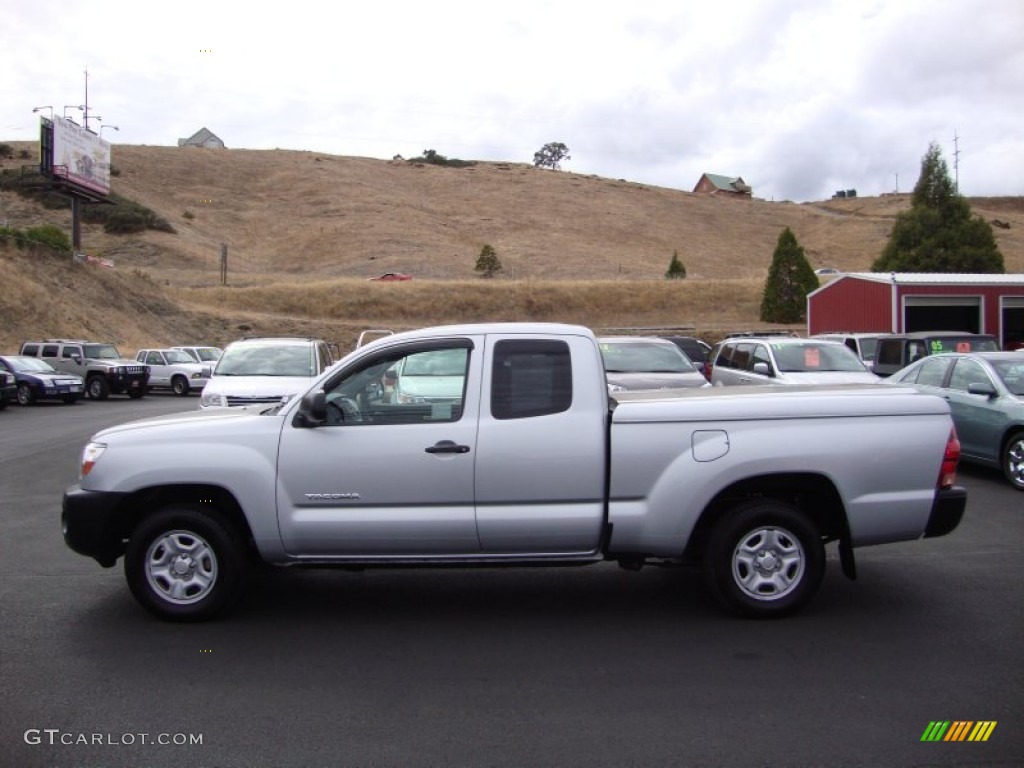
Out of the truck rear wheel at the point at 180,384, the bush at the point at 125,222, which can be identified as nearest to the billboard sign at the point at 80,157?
the truck rear wheel at the point at 180,384

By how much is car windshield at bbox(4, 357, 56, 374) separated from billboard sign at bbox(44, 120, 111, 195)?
19115mm

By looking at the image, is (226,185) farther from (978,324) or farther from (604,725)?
(604,725)

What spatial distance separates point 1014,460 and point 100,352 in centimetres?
2583

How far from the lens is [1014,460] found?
33.7 ft

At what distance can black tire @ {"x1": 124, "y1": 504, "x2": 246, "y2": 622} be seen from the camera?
18.7 feet

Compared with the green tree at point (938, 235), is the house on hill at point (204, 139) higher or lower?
higher

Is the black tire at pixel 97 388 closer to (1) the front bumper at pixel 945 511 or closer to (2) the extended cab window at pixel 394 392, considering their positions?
(2) the extended cab window at pixel 394 392

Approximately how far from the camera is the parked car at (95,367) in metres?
26.9

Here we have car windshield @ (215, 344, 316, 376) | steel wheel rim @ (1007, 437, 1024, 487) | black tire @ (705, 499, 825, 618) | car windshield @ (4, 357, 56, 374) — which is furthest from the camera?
car windshield @ (4, 357, 56, 374)

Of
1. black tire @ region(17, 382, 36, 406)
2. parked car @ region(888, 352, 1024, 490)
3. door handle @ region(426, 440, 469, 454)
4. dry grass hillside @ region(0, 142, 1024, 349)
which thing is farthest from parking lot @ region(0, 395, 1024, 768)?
dry grass hillside @ region(0, 142, 1024, 349)

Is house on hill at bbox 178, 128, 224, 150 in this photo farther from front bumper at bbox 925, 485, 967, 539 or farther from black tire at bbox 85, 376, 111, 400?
front bumper at bbox 925, 485, 967, 539

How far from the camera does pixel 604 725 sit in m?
4.33

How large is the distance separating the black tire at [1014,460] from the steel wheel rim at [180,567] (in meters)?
8.77

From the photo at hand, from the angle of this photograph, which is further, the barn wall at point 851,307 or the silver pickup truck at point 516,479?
the barn wall at point 851,307
